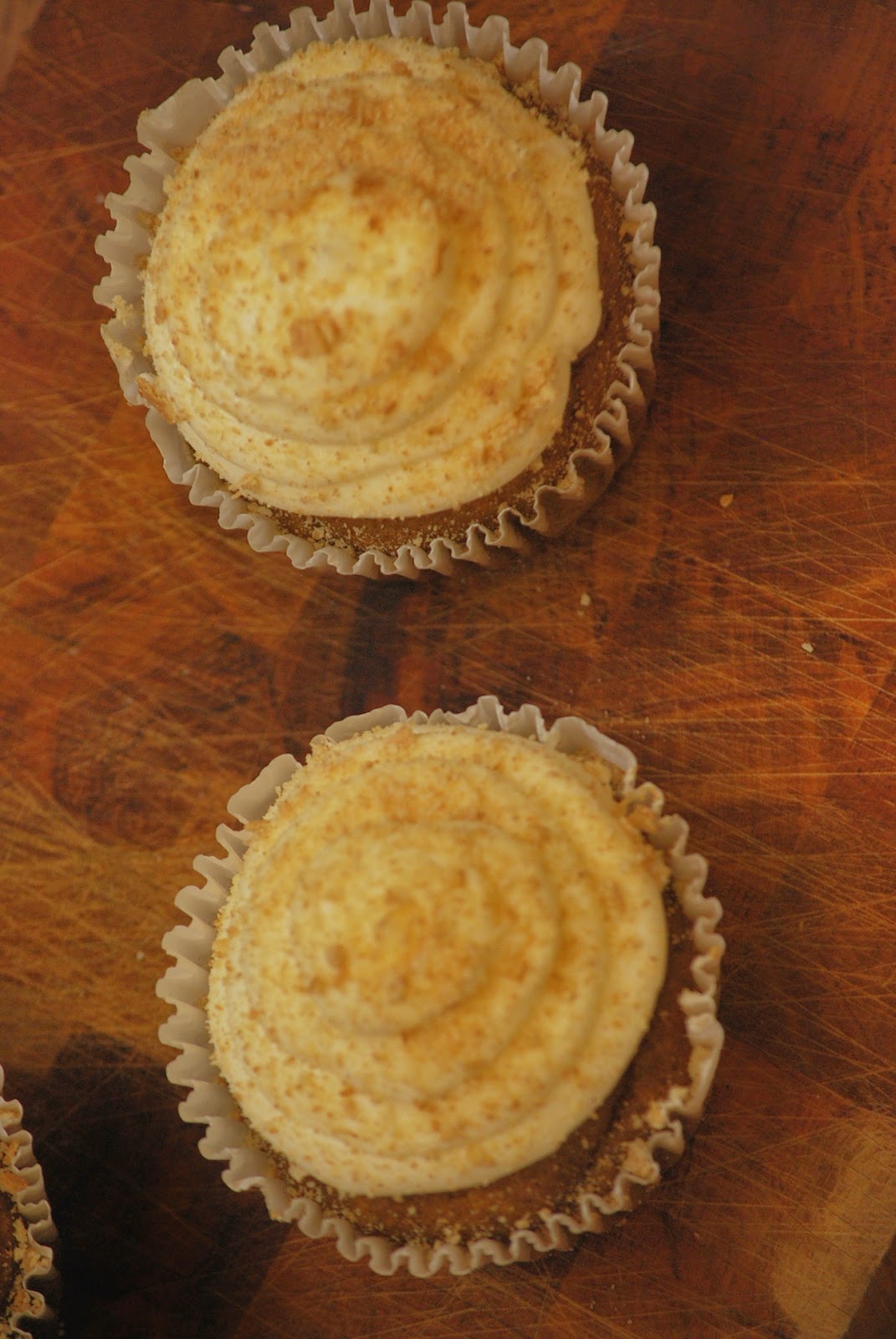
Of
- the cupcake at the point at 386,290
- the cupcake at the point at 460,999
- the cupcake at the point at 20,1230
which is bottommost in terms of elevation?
the cupcake at the point at 20,1230

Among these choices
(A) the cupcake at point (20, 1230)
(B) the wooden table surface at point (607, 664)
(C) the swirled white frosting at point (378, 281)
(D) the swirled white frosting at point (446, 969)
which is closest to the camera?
(D) the swirled white frosting at point (446, 969)

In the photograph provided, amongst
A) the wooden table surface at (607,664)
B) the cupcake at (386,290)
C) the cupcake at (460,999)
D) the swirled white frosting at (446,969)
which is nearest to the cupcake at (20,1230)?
the wooden table surface at (607,664)

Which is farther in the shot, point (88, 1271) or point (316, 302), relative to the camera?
point (88, 1271)

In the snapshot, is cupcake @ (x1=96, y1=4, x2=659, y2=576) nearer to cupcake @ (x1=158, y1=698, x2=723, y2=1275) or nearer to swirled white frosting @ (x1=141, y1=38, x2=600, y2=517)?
swirled white frosting @ (x1=141, y1=38, x2=600, y2=517)

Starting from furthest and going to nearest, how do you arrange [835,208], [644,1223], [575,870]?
[835,208] → [644,1223] → [575,870]

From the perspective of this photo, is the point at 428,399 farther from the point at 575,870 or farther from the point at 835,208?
the point at 835,208

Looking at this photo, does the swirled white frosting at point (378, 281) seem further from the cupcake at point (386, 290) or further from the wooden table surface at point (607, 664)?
the wooden table surface at point (607, 664)

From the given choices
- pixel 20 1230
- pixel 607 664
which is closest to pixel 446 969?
pixel 607 664

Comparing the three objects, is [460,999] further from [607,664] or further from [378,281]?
[378,281]

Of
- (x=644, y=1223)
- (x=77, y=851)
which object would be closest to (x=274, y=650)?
(x=77, y=851)
